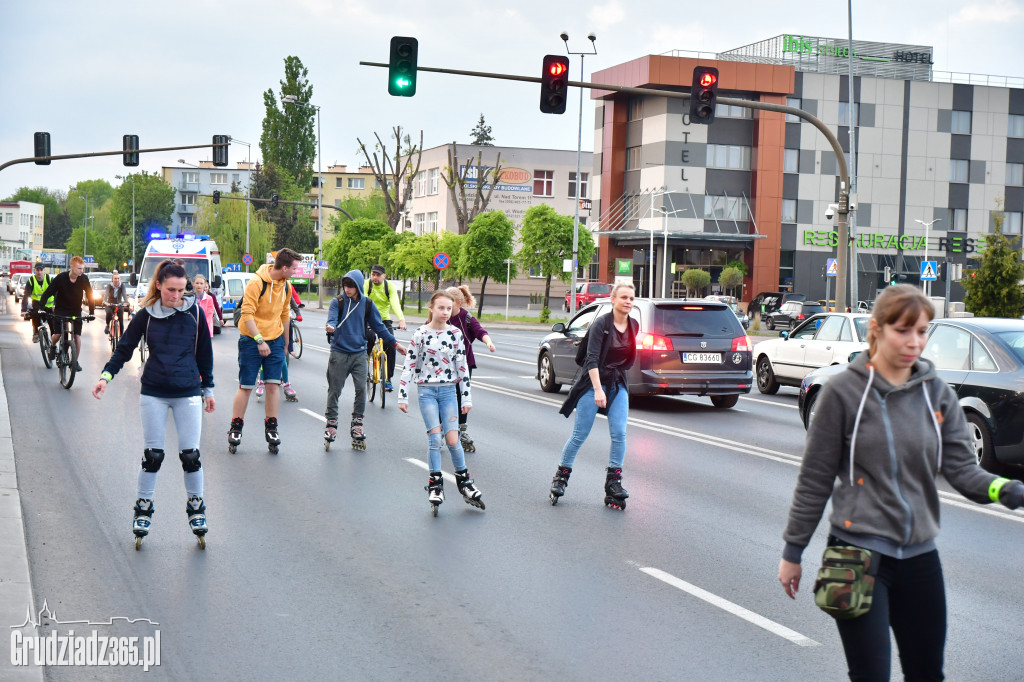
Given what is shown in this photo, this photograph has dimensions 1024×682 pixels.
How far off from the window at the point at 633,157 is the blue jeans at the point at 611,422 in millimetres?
66614

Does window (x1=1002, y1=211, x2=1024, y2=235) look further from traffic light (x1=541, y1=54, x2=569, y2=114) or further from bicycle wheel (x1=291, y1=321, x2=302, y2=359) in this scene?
traffic light (x1=541, y1=54, x2=569, y2=114)

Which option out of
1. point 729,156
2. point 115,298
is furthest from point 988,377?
point 729,156

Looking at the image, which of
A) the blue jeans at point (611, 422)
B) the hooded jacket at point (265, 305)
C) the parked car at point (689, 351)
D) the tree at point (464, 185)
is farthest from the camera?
the tree at point (464, 185)

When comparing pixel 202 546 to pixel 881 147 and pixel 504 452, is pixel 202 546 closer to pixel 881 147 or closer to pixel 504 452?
pixel 504 452

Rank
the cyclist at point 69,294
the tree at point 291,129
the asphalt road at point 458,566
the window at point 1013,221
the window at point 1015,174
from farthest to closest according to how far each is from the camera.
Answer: the tree at point 291,129 → the window at point 1015,174 → the window at point 1013,221 → the cyclist at point 69,294 → the asphalt road at point 458,566

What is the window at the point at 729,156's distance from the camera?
72750mm

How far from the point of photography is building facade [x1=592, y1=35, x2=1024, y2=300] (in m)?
71.5

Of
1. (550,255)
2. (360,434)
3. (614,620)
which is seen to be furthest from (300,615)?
(550,255)

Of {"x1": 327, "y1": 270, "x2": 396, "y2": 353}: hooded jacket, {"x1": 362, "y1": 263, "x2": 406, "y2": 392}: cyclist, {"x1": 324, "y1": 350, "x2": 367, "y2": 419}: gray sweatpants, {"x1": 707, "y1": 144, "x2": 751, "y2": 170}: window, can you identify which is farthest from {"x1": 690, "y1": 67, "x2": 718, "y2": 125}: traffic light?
{"x1": 707, "y1": 144, "x2": 751, "y2": 170}: window

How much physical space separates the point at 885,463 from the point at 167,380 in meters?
4.98

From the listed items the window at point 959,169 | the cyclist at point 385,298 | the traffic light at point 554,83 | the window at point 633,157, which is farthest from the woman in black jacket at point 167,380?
the window at point 959,169

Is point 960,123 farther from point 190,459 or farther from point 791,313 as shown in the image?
point 190,459

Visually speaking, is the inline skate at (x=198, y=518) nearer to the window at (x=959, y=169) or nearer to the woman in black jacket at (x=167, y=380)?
the woman in black jacket at (x=167, y=380)

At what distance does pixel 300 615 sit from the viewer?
232 inches
